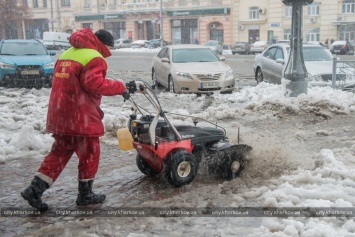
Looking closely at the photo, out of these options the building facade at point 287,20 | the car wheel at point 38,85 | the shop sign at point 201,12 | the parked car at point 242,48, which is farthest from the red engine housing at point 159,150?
the shop sign at point 201,12

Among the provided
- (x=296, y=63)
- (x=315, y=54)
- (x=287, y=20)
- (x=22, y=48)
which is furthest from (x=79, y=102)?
(x=287, y=20)

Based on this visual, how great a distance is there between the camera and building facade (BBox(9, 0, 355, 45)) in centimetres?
4500

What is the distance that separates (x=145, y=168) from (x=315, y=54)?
10.1 meters

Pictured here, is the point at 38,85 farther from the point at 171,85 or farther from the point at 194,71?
the point at 194,71

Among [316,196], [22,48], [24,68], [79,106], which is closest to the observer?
[79,106]

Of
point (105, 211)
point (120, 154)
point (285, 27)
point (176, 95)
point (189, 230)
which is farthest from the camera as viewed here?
Result: point (285, 27)

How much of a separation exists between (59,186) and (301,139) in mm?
3972

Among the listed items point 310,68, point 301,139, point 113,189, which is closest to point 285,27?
point 310,68

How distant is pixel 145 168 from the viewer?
5535 millimetres

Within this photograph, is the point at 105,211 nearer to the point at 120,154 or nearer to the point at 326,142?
the point at 120,154

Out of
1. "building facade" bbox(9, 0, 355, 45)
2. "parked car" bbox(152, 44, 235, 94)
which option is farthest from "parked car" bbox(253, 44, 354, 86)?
"building facade" bbox(9, 0, 355, 45)

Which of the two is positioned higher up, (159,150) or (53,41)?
(53,41)

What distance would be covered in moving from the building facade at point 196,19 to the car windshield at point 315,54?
29.5 metres

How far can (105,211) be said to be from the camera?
4500 millimetres
